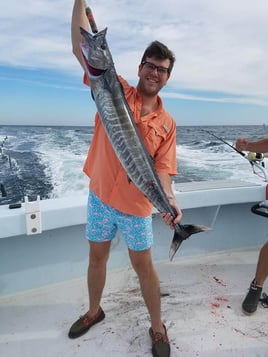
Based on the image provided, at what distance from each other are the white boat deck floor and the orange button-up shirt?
2.79ft

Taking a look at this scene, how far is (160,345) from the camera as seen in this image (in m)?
1.92

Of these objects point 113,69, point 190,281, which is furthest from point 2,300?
point 113,69

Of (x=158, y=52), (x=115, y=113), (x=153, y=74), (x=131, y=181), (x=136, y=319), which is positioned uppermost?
(x=158, y=52)

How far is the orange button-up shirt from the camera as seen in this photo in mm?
1792

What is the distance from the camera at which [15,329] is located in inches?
85.0

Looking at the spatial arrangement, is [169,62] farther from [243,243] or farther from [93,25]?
[243,243]

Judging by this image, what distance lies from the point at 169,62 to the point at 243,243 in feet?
7.62

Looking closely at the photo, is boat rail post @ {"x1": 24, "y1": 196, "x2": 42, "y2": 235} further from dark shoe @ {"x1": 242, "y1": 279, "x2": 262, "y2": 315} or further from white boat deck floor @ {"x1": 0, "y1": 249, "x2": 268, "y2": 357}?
dark shoe @ {"x1": 242, "y1": 279, "x2": 262, "y2": 315}

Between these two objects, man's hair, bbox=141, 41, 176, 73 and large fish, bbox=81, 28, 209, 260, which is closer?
large fish, bbox=81, 28, 209, 260

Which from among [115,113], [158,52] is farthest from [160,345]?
[158,52]

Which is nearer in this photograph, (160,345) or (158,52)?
(158,52)

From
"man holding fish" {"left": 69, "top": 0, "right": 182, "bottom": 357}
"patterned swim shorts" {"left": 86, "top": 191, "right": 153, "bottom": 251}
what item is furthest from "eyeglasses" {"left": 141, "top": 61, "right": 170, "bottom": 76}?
"patterned swim shorts" {"left": 86, "top": 191, "right": 153, "bottom": 251}

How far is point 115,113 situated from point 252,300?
1.71m

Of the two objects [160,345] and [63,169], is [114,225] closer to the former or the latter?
[160,345]
